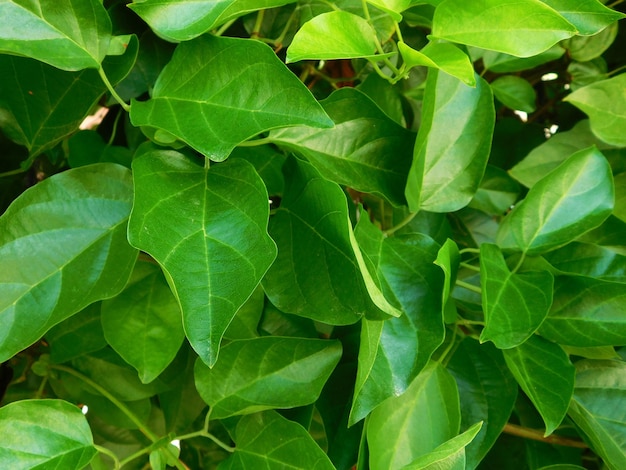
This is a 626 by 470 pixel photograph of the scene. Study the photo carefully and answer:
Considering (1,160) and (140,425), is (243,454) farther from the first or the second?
(1,160)

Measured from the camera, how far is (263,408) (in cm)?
44

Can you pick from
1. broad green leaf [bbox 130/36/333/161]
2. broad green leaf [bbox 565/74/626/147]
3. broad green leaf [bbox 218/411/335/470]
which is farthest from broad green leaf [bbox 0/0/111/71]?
broad green leaf [bbox 565/74/626/147]

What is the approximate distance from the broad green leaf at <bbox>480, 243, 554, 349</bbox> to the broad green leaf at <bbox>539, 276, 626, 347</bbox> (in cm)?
3

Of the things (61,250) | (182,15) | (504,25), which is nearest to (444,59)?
(504,25)

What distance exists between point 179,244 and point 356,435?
211 mm

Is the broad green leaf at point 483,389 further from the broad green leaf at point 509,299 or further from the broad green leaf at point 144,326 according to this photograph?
the broad green leaf at point 144,326

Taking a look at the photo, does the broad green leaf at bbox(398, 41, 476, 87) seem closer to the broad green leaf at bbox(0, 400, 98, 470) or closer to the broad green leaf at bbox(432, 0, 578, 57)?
the broad green leaf at bbox(432, 0, 578, 57)

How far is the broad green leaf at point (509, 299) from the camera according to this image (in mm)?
406

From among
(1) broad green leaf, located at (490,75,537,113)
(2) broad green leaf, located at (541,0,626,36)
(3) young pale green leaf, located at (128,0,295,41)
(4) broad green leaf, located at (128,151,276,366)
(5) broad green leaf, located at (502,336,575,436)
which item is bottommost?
(5) broad green leaf, located at (502,336,575,436)

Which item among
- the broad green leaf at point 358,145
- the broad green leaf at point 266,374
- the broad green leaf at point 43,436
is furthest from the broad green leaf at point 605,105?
the broad green leaf at point 43,436

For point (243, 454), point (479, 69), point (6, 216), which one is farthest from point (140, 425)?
point (479, 69)

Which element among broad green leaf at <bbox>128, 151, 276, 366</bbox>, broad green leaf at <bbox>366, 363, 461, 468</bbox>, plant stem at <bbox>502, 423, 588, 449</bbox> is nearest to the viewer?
broad green leaf at <bbox>128, 151, 276, 366</bbox>

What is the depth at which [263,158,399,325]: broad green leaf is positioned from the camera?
1.17ft

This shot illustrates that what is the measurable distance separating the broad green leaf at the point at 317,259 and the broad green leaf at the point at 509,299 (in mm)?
88
